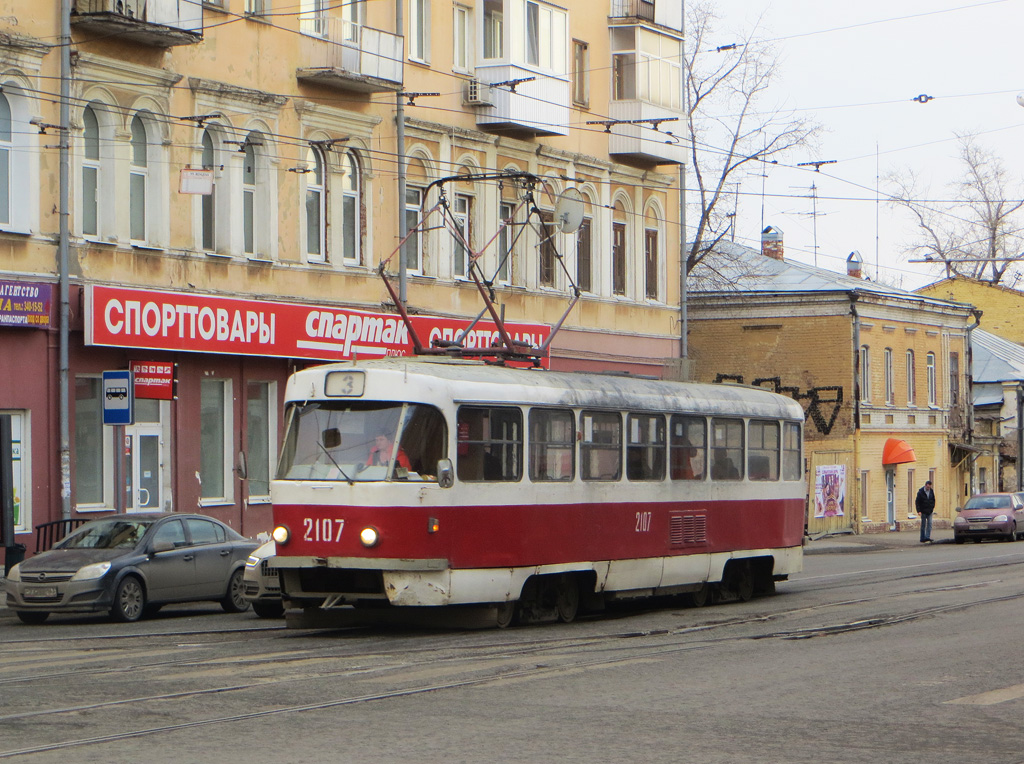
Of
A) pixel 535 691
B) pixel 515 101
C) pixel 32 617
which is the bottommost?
pixel 32 617

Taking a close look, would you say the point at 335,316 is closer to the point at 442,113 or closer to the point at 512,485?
the point at 442,113

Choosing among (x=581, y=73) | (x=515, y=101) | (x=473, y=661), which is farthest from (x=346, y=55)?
(x=473, y=661)

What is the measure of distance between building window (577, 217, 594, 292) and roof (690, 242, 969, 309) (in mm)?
12286

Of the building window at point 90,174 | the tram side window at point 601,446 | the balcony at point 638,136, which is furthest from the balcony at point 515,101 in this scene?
the tram side window at point 601,446

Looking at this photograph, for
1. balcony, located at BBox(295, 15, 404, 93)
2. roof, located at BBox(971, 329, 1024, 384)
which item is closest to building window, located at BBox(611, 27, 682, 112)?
balcony, located at BBox(295, 15, 404, 93)

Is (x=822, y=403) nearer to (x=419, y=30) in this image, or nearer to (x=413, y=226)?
(x=413, y=226)

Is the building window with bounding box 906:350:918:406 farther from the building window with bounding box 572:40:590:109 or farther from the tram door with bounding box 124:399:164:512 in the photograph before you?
the tram door with bounding box 124:399:164:512

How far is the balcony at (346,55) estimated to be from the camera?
29.6m

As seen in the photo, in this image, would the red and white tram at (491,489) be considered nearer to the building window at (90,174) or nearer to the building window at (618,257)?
the building window at (90,174)

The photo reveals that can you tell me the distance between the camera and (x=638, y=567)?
18391mm

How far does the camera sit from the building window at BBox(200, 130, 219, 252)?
91.7 ft

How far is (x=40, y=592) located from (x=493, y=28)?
778 inches

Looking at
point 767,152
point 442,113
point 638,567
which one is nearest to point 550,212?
point 442,113

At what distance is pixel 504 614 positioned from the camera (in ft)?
54.1
